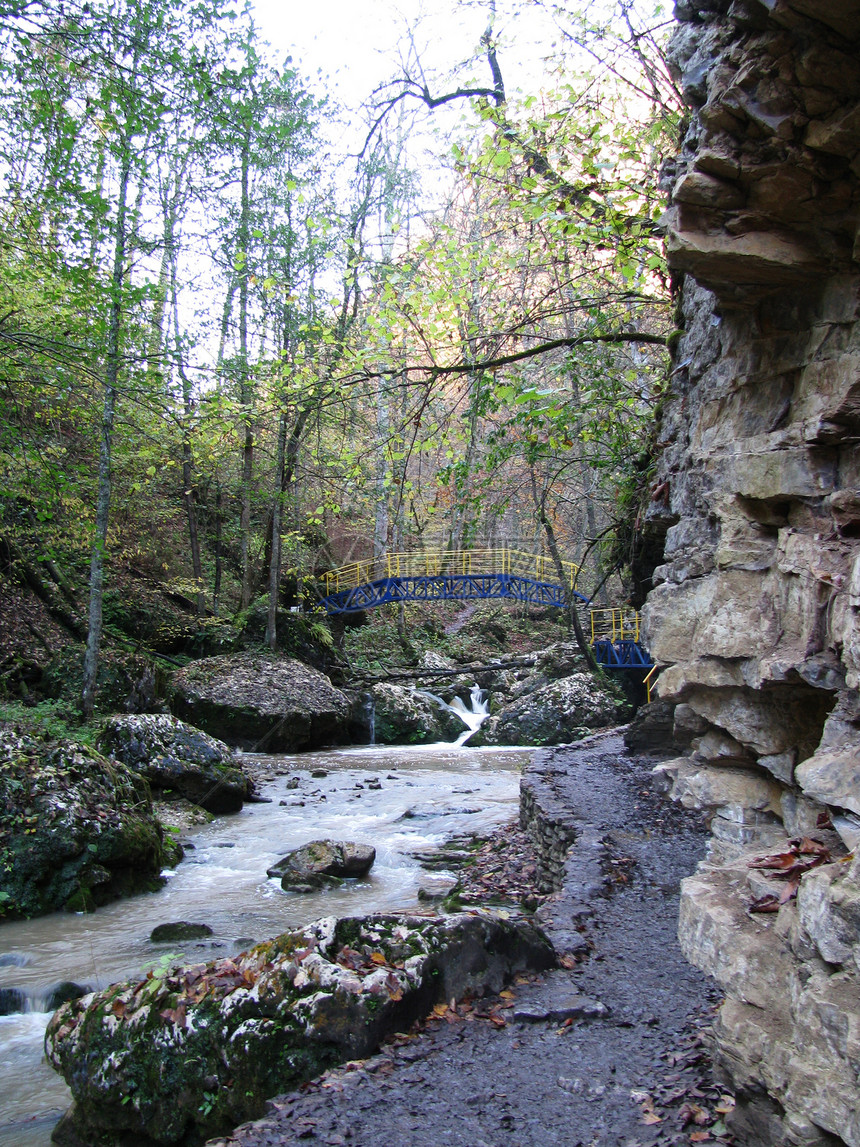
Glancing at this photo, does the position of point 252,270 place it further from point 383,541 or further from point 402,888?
point 402,888

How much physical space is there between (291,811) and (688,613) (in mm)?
7491

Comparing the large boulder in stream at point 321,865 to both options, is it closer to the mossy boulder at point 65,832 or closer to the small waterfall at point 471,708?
the mossy boulder at point 65,832

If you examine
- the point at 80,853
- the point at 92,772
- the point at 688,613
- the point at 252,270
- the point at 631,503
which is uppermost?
the point at 252,270

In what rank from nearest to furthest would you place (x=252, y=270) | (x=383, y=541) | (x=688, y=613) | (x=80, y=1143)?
(x=80, y=1143), (x=688, y=613), (x=252, y=270), (x=383, y=541)

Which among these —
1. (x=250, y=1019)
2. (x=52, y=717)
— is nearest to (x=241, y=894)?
(x=250, y=1019)

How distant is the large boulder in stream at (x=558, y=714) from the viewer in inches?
599

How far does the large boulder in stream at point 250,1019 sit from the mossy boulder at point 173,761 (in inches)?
235

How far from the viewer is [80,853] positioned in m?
6.66

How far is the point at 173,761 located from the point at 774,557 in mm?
8572

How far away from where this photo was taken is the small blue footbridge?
19641mm

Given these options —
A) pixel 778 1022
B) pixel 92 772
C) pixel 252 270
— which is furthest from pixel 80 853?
pixel 252 270

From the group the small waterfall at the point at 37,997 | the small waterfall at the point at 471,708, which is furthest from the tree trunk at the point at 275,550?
the small waterfall at the point at 37,997

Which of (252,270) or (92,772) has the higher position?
(252,270)

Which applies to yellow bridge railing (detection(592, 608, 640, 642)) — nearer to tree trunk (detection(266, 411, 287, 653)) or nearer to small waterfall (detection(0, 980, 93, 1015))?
tree trunk (detection(266, 411, 287, 653))
